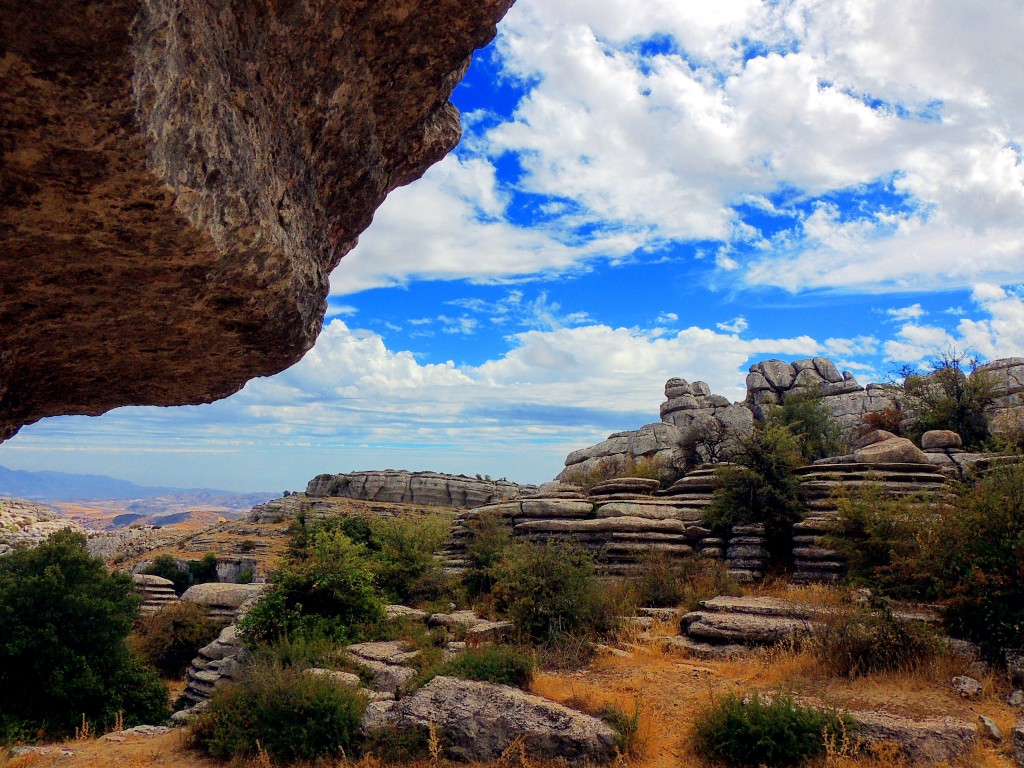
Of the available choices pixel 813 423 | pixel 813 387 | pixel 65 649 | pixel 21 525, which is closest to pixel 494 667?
pixel 65 649

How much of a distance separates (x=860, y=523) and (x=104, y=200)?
59.1 ft

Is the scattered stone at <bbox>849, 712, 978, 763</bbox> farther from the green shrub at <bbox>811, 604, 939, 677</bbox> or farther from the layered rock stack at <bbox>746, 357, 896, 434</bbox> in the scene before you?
the layered rock stack at <bbox>746, 357, 896, 434</bbox>

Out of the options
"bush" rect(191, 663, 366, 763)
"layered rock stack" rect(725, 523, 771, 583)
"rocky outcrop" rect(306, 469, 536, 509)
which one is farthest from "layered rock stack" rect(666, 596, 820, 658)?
"rocky outcrop" rect(306, 469, 536, 509)

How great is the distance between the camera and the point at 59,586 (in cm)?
1777

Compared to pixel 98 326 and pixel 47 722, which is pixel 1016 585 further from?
pixel 47 722

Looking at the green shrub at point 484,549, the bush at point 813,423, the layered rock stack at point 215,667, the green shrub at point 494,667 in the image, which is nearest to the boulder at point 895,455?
the bush at point 813,423

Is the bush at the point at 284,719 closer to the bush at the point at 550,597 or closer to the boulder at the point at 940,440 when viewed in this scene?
the bush at the point at 550,597

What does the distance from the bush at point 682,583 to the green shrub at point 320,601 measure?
714cm

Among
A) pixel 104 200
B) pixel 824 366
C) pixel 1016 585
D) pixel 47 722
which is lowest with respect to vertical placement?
pixel 47 722

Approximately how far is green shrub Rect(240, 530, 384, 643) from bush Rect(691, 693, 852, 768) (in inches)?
323

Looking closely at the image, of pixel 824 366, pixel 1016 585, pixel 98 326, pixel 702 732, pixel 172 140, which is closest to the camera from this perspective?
pixel 172 140

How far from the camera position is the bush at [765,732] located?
25.7 ft

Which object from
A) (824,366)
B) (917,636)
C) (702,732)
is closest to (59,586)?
(702,732)

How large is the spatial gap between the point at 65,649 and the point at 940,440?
30958 millimetres
